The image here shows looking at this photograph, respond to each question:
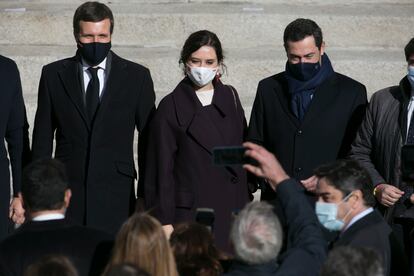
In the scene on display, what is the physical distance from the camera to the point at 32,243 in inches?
225

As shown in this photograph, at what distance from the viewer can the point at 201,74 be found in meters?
7.54

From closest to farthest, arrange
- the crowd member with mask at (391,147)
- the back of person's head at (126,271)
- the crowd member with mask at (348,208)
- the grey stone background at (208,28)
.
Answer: the back of person's head at (126,271) < the crowd member with mask at (348,208) < the crowd member with mask at (391,147) < the grey stone background at (208,28)

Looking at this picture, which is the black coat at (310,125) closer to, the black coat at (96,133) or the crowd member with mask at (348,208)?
the black coat at (96,133)

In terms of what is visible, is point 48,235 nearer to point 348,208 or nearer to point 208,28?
point 348,208

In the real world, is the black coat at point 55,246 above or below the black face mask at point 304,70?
below

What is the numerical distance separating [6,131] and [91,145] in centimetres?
56

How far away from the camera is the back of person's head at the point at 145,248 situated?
17.6ft

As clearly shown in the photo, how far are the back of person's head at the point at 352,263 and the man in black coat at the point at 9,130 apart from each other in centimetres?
313

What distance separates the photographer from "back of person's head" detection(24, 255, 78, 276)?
4.93 m

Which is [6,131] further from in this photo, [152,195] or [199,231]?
[199,231]

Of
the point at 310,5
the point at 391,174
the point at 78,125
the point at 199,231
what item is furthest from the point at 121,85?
the point at 310,5

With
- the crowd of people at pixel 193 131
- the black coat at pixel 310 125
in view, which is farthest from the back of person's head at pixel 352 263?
the black coat at pixel 310 125

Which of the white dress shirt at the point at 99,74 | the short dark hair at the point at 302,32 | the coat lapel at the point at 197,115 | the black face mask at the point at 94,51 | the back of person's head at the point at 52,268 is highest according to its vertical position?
the short dark hair at the point at 302,32

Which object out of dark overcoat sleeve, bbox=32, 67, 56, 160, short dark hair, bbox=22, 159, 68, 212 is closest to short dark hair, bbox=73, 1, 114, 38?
dark overcoat sleeve, bbox=32, 67, 56, 160
